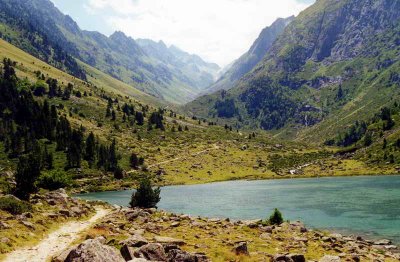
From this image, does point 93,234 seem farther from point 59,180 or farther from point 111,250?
point 59,180

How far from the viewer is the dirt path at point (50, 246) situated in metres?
34.1

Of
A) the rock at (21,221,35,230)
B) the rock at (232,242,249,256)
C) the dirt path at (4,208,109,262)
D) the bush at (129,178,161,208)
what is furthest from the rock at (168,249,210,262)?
the bush at (129,178,161,208)

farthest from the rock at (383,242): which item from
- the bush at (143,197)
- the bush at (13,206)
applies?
the bush at (143,197)

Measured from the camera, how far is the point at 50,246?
3969 centimetres

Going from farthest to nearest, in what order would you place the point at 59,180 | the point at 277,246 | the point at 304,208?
the point at 59,180
the point at 304,208
the point at 277,246

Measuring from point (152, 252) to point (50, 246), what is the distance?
13980 mm

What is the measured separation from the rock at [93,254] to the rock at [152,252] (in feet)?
13.9

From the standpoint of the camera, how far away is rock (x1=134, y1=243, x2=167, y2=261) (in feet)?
101

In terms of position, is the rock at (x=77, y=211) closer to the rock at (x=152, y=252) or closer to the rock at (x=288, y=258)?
the rock at (x=152, y=252)

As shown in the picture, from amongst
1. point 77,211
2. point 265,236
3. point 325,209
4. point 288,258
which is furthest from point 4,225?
point 325,209

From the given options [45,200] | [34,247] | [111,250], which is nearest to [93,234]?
[34,247]

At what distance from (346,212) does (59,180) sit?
84726 millimetres

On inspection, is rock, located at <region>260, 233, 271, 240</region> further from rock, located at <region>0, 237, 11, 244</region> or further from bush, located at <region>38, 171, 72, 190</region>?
bush, located at <region>38, 171, 72, 190</region>

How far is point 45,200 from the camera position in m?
65.9
